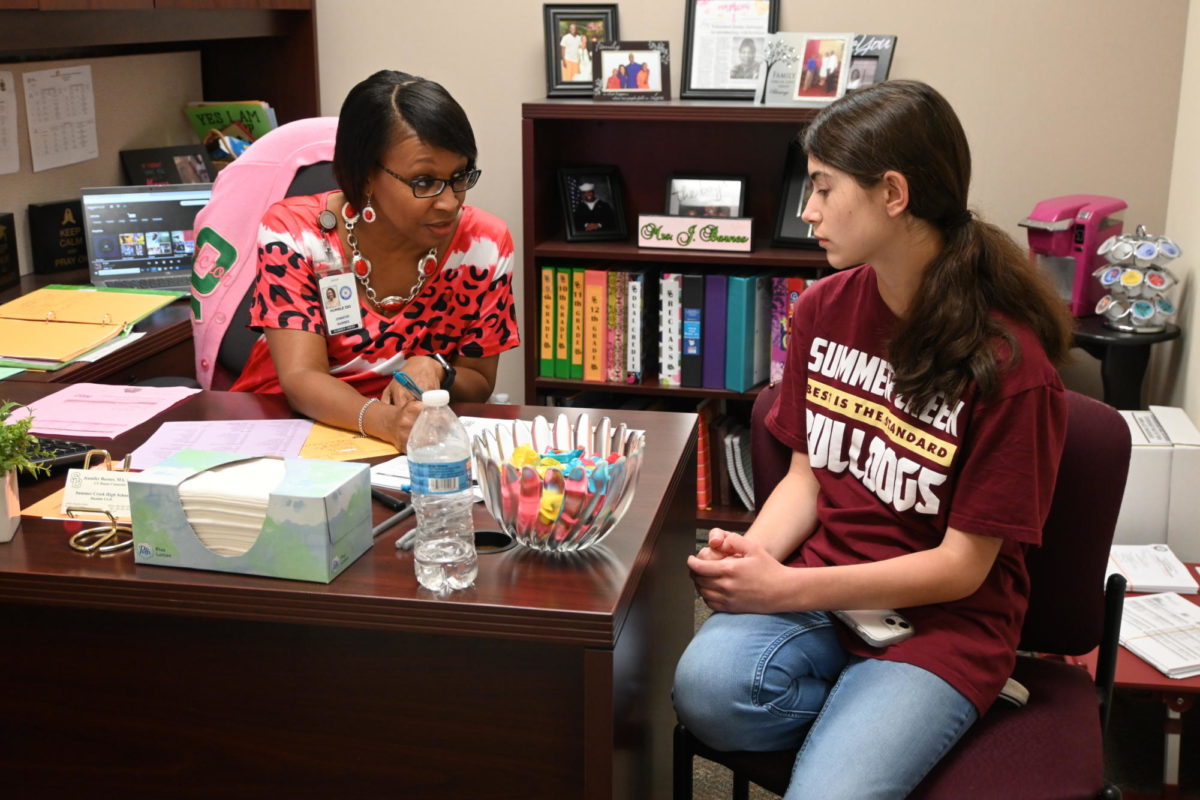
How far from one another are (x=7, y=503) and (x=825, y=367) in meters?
1.01

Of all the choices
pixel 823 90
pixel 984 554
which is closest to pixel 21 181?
Answer: pixel 823 90

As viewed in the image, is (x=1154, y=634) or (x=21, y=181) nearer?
(x=1154, y=634)

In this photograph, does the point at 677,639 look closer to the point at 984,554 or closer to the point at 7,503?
the point at 984,554

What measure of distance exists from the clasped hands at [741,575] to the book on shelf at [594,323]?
180 cm

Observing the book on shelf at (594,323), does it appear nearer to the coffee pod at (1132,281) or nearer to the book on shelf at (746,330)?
the book on shelf at (746,330)

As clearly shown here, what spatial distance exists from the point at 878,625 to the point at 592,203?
210cm

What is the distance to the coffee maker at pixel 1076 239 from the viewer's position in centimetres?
293

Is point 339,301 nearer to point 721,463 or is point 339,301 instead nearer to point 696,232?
point 696,232

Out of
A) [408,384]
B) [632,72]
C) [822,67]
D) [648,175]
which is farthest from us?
[648,175]

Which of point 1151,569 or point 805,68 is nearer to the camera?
point 1151,569

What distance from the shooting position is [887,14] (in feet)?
10.5

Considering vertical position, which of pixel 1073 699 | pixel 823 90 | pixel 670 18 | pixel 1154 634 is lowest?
pixel 1154 634

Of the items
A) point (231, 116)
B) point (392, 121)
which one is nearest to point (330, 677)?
point (392, 121)

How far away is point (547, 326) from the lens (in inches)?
131
